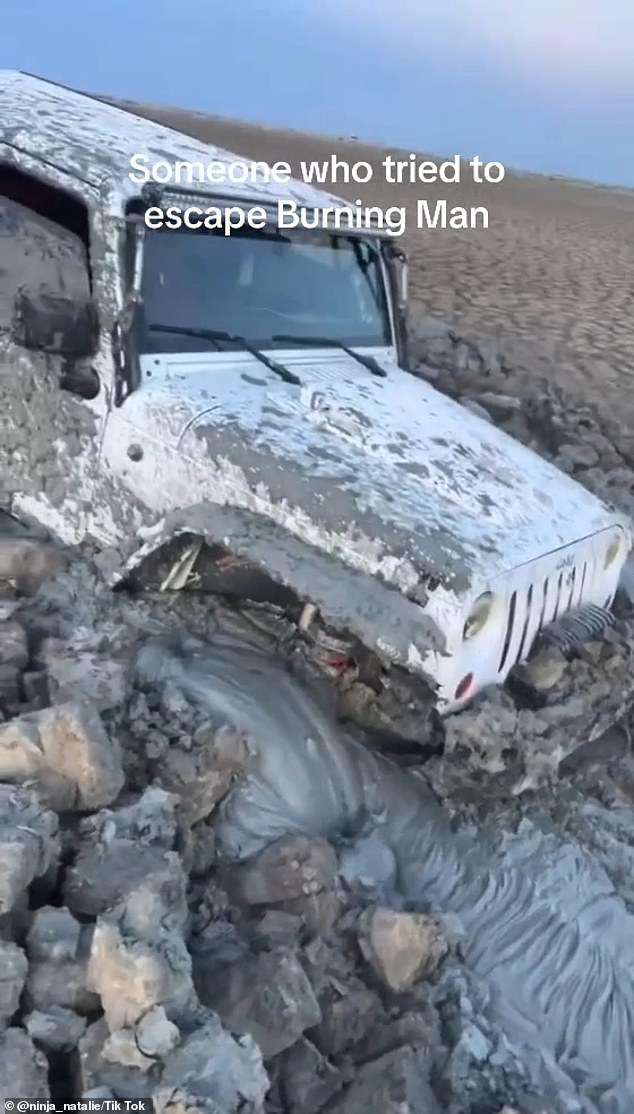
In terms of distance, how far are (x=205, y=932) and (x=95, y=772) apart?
487mm

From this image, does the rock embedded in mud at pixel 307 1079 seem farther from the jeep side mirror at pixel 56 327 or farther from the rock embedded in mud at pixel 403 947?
the jeep side mirror at pixel 56 327

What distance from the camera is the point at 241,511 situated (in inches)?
130

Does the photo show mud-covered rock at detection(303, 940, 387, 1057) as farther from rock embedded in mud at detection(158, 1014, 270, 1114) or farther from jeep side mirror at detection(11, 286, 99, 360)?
jeep side mirror at detection(11, 286, 99, 360)

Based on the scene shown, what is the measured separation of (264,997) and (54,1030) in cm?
52

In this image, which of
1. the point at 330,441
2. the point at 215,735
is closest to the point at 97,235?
the point at 330,441

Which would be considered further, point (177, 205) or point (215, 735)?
point (177, 205)

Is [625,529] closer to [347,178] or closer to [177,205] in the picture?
[177,205]

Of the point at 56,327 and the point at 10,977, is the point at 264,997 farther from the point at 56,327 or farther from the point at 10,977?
the point at 56,327

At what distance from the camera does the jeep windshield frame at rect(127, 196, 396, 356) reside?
11.9ft

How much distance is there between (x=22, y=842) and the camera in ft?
7.66

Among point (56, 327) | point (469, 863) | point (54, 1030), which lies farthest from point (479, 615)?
point (56, 327)

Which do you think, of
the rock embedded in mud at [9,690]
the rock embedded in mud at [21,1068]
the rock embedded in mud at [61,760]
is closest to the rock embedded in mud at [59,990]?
the rock embedded in mud at [21,1068]

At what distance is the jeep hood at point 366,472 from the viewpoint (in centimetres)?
313

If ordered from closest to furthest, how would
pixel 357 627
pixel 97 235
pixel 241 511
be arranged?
1. pixel 357 627
2. pixel 241 511
3. pixel 97 235
